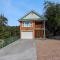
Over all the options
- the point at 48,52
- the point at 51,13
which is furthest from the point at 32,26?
the point at 48,52

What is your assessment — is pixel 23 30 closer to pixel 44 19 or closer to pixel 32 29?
pixel 32 29

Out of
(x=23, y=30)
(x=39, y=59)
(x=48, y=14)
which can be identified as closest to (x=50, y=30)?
(x=48, y=14)

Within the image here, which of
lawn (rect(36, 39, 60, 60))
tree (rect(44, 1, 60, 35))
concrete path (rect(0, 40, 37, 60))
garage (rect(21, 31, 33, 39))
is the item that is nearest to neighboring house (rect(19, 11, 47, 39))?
garage (rect(21, 31, 33, 39))

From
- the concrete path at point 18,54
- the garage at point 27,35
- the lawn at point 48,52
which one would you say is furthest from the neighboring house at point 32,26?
the concrete path at point 18,54

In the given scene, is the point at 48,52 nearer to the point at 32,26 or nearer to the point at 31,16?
the point at 32,26

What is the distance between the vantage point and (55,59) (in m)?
18.9

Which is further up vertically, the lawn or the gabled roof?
the gabled roof

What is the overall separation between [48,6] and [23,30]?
35.9 ft

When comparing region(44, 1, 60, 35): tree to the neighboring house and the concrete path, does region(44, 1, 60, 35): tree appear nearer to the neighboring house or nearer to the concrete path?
the neighboring house

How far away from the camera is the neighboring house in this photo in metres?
60.4

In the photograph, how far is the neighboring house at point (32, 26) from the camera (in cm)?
6044

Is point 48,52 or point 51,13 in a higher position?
point 51,13

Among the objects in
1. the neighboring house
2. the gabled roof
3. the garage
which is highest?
the gabled roof

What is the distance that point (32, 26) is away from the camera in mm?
60906
